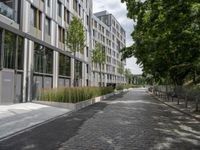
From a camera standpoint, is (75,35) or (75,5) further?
(75,5)

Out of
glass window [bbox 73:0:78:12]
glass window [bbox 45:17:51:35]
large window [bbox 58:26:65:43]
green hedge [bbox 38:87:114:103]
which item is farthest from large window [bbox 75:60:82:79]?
green hedge [bbox 38:87:114:103]

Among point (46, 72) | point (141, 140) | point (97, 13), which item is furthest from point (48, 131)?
point (97, 13)

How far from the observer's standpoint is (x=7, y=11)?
20.0 meters

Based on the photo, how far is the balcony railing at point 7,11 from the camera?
1936cm

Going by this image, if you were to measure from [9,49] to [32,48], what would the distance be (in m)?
3.88

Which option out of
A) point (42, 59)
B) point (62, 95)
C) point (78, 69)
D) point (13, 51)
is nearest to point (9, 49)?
point (13, 51)

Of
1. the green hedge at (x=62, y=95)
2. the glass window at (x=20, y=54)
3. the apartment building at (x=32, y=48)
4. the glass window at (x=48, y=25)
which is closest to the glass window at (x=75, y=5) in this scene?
the apartment building at (x=32, y=48)

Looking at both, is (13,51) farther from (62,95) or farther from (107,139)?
(107,139)

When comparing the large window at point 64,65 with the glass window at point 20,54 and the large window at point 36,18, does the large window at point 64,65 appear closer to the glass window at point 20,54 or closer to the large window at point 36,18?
the large window at point 36,18

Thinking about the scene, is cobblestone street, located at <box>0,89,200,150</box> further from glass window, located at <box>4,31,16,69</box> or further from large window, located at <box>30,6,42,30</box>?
large window, located at <box>30,6,42,30</box>

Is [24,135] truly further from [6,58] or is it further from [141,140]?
[6,58]

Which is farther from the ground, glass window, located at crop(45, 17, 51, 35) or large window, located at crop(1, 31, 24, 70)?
glass window, located at crop(45, 17, 51, 35)

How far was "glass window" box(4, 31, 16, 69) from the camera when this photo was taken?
1947 centimetres

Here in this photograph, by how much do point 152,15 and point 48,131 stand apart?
7.49 metres
